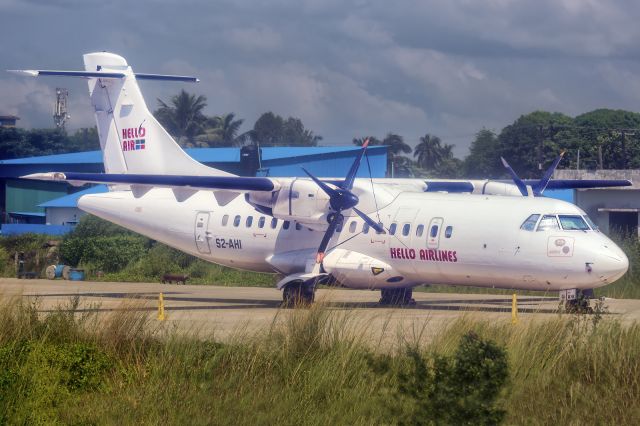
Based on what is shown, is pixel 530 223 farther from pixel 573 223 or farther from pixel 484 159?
pixel 484 159

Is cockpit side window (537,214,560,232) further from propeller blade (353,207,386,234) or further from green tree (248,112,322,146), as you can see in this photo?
green tree (248,112,322,146)

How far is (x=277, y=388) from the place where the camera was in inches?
468

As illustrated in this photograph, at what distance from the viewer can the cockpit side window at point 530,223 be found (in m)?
21.6

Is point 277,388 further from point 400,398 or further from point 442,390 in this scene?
point 442,390

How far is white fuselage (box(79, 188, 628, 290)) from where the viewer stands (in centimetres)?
2119

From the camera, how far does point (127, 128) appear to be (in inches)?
1139

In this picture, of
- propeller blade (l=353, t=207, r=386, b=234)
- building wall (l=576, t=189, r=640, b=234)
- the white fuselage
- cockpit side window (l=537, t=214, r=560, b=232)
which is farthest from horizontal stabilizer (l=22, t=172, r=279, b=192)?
building wall (l=576, t=189, r=640, b=234)

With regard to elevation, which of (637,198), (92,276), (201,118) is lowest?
(92,276)

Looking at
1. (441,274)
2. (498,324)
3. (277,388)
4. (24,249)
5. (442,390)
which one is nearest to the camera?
(442,390)

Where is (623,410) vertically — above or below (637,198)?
below

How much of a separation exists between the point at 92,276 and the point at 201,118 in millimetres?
74851

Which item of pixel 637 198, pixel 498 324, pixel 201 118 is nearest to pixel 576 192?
pixel 637 198

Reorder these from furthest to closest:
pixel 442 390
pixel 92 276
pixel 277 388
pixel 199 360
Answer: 1. pixel 92 276
2. pixel 199 360
3. pixel 277 388
4. pixel 442 390

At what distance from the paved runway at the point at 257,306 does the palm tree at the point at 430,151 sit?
103 m
